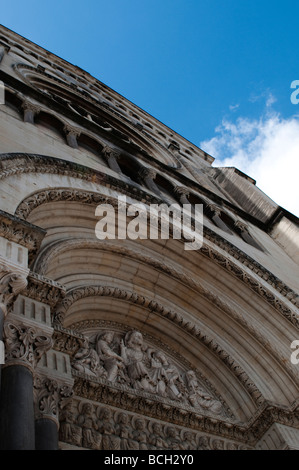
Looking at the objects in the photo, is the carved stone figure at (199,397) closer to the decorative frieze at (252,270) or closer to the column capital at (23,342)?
the decorative frieze at (252,270)

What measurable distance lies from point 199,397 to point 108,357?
5.78 ft

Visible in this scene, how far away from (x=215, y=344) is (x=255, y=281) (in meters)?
1.55

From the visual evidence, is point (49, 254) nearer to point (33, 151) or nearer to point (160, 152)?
point (33, 151)

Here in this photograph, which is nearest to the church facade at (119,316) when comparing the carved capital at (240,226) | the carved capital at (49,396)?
the carved capital at (49,396)

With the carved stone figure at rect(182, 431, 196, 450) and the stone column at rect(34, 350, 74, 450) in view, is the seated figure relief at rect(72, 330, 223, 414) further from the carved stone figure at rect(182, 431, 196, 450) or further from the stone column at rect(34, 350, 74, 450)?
the stone column at rect(34, 350, 74, 450)

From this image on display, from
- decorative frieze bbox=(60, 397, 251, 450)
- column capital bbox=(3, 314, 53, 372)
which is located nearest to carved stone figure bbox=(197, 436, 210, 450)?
decorative frieze bbox=(60, 397, 251, 450)

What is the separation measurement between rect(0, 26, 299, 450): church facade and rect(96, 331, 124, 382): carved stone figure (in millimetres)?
26

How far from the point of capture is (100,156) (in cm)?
1162

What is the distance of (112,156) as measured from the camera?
11.7 meters

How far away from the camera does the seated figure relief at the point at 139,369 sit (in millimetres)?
7098
